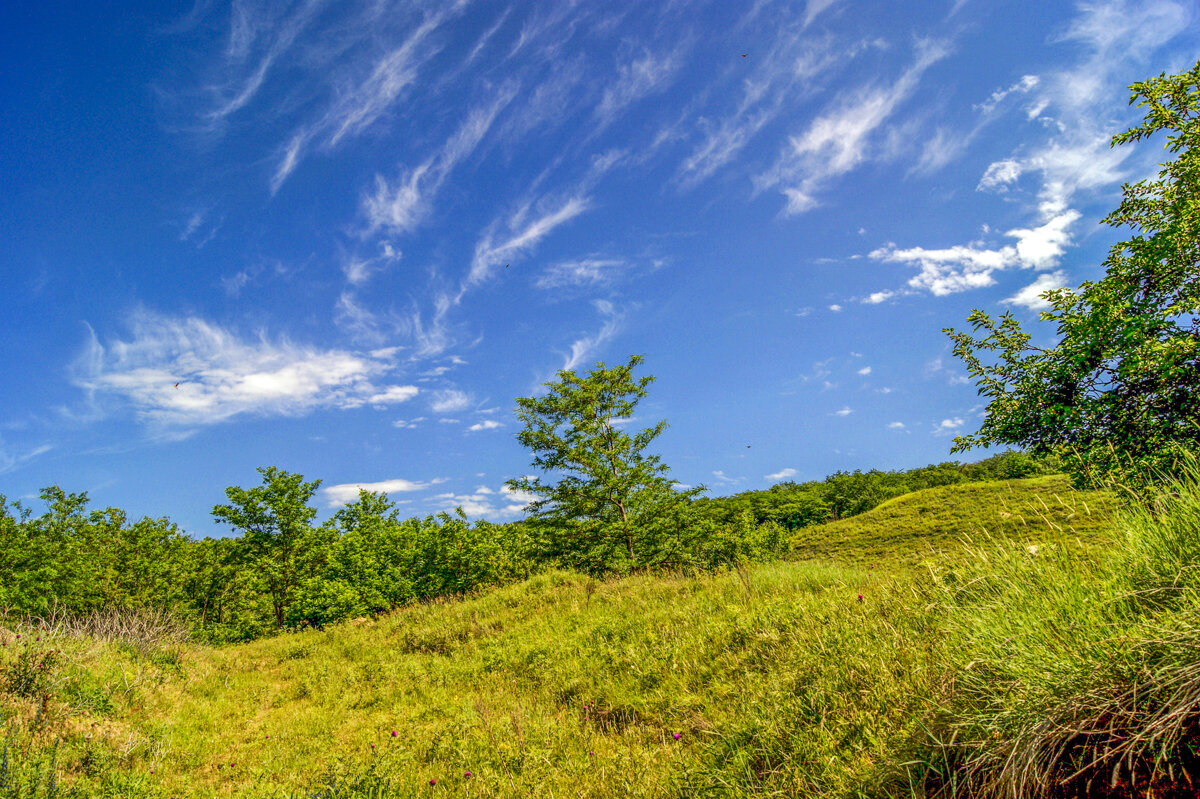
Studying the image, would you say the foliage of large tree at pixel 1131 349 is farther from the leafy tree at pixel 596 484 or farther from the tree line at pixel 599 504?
the leafy tree at pixel 596 484

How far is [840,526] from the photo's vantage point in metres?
49.2

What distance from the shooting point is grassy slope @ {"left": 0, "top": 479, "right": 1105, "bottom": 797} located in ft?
12.1

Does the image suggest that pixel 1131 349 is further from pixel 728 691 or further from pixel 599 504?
pixel 599 504

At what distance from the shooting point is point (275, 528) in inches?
1231

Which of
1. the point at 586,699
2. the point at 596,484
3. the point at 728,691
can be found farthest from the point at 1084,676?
the point at 596,484

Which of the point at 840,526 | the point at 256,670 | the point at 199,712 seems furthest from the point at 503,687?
the point at 840,526

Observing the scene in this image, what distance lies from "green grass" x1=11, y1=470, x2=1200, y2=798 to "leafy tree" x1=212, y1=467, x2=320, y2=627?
2033 cm

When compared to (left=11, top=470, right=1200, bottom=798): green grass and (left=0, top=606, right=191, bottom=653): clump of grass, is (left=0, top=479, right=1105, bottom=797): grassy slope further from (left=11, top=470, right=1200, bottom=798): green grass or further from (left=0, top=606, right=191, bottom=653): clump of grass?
(left=0, top=606, right=191, bottom=653): clump of grass

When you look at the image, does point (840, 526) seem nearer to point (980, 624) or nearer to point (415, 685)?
point (415, 685)

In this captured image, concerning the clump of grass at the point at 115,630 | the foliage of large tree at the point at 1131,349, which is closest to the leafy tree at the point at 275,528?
the clump of grass at the point at 115,630

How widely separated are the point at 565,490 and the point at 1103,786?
18.9 meters

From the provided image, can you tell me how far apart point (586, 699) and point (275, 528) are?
107ft

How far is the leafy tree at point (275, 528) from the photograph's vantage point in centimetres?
3020

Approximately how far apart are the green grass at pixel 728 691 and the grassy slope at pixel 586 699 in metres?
0.04
